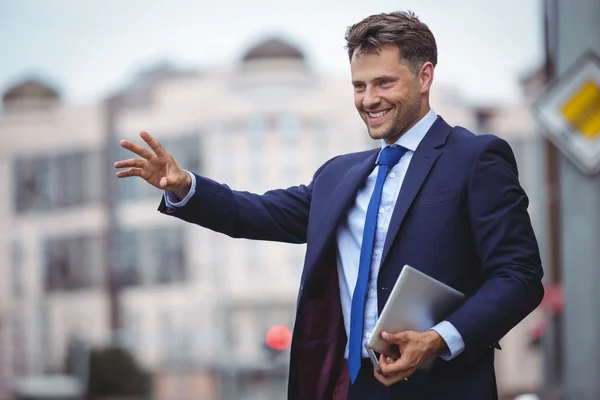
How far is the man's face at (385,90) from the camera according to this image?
7.93 feet

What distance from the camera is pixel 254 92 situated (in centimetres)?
3322

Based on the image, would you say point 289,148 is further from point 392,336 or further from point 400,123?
point 392,336

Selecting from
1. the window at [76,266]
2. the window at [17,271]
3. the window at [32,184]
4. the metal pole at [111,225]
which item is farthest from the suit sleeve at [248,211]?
the window at [32,184]

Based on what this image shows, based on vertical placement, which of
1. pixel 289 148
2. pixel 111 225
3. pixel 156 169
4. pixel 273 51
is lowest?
pixel 156 169

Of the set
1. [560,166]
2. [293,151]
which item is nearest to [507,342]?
[293,151]

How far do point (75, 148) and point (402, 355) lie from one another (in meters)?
33.4

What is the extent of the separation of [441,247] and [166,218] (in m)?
31.2

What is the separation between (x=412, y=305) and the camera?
226cm

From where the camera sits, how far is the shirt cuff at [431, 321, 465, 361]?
227 centimetres

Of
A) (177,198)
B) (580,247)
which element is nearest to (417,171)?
(177,198)

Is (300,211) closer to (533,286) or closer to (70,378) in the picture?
(533,286)

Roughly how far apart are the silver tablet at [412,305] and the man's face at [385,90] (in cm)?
41

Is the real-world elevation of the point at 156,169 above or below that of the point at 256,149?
below

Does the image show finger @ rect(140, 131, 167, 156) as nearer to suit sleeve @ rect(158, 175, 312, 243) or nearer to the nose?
suit sleeve @ rect(158, 175, 312, 243)
